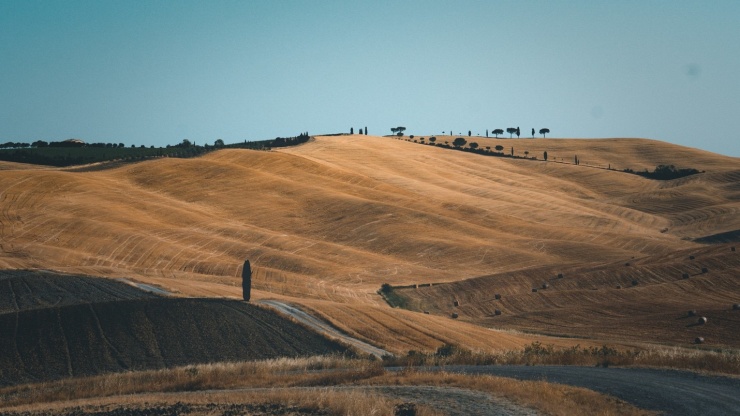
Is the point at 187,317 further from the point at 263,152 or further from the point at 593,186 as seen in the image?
the point at 593,186

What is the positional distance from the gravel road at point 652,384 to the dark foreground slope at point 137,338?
8.40 metres

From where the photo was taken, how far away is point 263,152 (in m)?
114

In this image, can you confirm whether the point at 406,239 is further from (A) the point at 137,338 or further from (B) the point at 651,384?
(B) the point at 651,384

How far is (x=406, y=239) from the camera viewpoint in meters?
78.2

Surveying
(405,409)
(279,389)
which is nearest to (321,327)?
(279,389)

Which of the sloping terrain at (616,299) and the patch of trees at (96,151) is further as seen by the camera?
the patch of trees at (96,151)

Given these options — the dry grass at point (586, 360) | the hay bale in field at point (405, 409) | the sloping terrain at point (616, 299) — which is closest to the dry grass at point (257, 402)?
the hay bale in field at point (405, 409)

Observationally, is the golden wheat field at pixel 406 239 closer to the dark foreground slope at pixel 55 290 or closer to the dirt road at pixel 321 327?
the dirt road at pixel 321 327

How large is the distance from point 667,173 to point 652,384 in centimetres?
11429

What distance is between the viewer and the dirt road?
34.0m

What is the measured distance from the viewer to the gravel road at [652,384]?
20.6 meters

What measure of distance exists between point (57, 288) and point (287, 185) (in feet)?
176

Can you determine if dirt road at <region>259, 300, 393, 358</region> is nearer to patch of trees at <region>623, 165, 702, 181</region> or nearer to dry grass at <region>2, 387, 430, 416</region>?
dry grass at <region>2, 387, 430, 416</region>

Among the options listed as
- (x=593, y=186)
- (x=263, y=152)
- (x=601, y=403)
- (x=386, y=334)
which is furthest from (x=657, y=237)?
(x=601, y=403)
